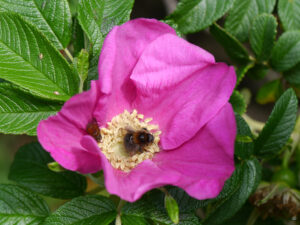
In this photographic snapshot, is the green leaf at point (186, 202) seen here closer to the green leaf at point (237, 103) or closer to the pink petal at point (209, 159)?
the pink petal at point (209, 159)

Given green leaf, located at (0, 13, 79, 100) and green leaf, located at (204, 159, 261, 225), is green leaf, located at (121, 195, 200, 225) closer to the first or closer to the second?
green leaf, located at (204, 159, 261, 225)

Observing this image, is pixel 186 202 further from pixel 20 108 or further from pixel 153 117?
pixel 20 108

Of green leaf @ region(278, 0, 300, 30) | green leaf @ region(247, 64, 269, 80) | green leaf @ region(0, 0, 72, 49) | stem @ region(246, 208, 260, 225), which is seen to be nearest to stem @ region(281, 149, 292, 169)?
stem @ region(246, 208, 260, 225)

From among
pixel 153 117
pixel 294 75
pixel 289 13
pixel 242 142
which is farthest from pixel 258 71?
pixel 153 117

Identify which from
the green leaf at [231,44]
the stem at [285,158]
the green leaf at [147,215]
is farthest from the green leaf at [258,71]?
the green leaf at [147,215]

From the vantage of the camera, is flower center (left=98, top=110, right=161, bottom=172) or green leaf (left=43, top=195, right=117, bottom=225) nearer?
green leaf (left=43, top=195, right=117, bottom=225)

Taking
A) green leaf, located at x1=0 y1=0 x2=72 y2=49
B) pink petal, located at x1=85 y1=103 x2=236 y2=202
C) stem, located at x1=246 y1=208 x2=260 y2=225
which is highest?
green leaf, located at x1=0 y1=0 x2=72 y2=49

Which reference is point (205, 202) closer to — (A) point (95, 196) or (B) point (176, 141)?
(B) point (176, 141)
